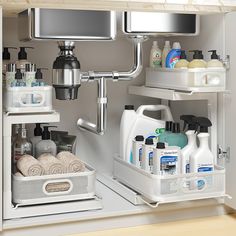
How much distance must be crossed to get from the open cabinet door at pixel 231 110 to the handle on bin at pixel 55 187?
1.78 ft

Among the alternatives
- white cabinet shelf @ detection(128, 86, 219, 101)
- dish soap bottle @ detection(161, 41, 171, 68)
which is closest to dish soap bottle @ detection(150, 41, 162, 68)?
dish soap bottle @ detection(161, 41, 171, 68)

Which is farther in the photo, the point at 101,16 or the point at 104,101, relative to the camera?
the point at 104,101

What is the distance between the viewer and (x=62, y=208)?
1.61 meters

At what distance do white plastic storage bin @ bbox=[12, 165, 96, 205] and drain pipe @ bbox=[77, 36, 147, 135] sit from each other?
0.28 m

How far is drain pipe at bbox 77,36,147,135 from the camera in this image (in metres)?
1.85

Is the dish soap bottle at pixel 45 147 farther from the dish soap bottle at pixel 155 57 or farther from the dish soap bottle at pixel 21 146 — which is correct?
the dish soap bottle at pixel 155 57

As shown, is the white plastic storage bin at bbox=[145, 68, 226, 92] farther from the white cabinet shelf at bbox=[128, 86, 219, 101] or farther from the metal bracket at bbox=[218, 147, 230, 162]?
the metal bracket at bbox=[218, 147, 230, 162]

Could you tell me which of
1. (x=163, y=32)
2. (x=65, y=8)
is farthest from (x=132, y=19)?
(x=65, y=8)

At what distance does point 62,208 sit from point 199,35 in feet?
2.65

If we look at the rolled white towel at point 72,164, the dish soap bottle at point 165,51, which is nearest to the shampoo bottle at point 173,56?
the dish soap bottle at point 165,51

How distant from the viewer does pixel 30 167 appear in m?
1.59

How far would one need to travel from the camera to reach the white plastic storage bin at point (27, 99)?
1.55 meters

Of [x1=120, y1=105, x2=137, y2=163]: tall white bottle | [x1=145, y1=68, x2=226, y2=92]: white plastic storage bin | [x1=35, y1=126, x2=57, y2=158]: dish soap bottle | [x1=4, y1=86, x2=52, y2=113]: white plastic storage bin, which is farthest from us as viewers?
[x1=120, y1=105, x2=137, y2=163]: tall white bottle

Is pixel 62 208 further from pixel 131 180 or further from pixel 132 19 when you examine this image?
pixel 132 19
